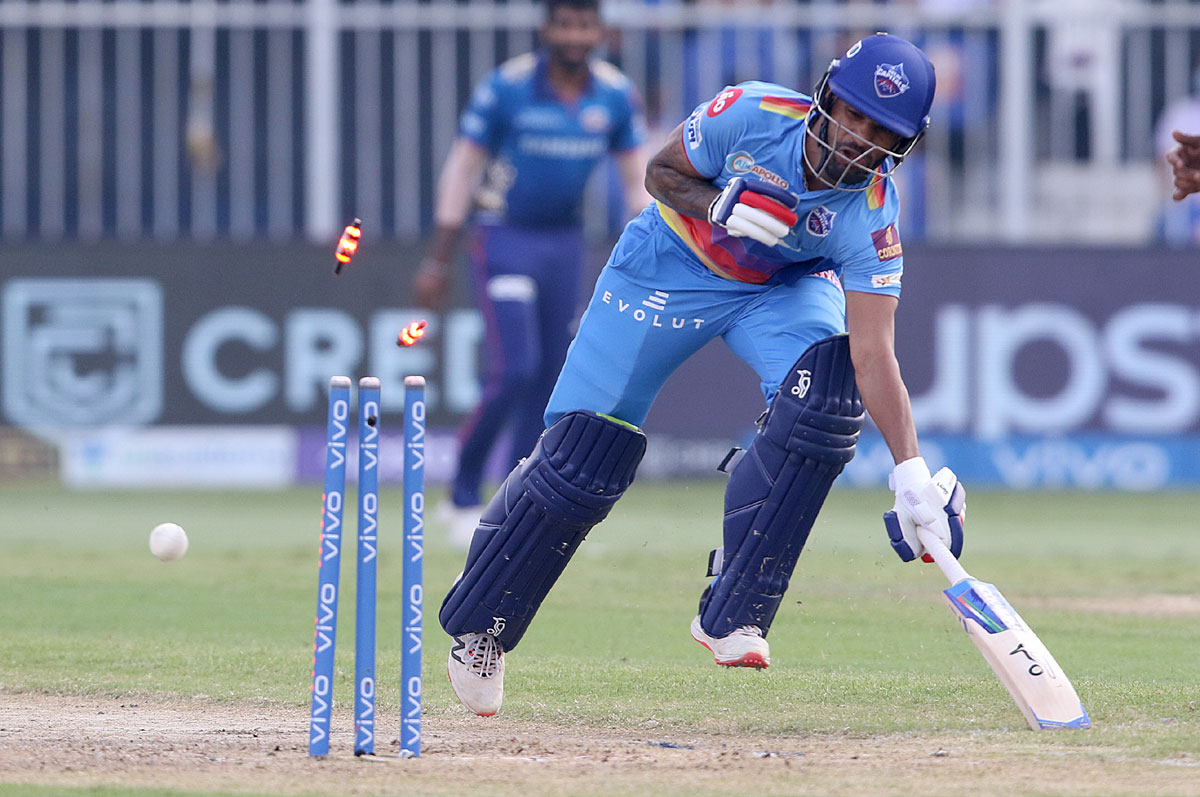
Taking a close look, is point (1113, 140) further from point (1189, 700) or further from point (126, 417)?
point (1189, 700)

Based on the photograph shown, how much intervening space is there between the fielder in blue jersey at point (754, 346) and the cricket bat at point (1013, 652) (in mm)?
112

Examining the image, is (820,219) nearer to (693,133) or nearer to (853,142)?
(853,142)

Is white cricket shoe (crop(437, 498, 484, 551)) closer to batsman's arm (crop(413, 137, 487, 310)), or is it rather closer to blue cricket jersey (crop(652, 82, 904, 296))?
batsman's arm (crop(413, 137, 487, 310))

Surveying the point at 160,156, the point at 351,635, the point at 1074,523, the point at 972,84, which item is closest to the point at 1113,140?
the point at 972,84

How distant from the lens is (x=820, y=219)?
4789 mm

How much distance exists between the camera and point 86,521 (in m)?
10.0

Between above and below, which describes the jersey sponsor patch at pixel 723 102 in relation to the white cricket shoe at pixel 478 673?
above

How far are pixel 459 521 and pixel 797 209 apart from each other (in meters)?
4.35

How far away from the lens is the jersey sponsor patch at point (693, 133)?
4.89 m

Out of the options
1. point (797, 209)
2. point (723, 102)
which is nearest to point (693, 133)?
point (723, 102)

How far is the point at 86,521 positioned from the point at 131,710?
531cm

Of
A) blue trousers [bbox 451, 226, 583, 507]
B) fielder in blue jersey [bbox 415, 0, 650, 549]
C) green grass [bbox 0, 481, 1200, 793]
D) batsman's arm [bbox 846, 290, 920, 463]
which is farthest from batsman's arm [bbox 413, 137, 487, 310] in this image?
batsman's arm [bbox 846, 290, 920, 463]

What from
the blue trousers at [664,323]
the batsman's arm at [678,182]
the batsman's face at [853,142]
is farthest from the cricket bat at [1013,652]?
the batsman's arm at [678,182]

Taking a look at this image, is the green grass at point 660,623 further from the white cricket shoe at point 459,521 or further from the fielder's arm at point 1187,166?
the fielder's arm at point 1187,166
